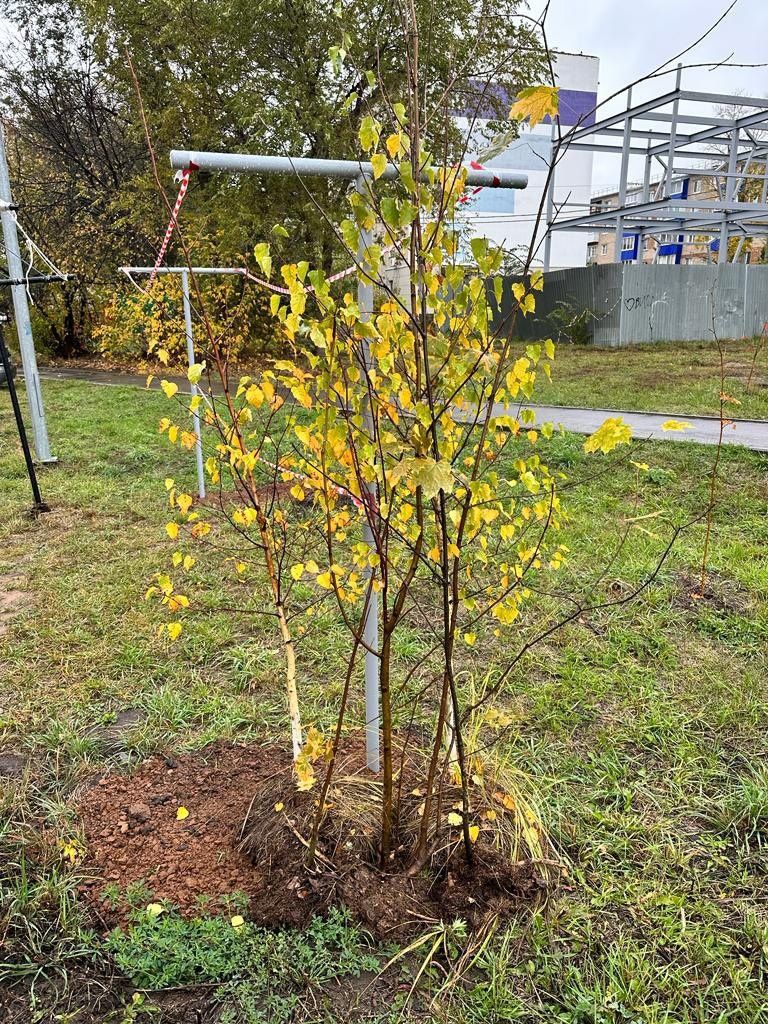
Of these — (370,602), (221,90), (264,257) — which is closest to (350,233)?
(264,257)

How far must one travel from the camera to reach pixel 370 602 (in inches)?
68.9

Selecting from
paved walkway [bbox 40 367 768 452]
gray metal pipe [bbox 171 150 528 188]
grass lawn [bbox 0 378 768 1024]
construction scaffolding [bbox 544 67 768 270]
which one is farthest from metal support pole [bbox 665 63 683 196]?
gray metal pipe [bbox 171 150 528 188]

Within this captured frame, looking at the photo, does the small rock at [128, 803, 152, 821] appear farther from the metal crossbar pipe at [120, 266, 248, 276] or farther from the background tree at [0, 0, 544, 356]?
the background tree at [0, 0, 544, 356]

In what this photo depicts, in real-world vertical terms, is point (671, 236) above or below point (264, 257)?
above

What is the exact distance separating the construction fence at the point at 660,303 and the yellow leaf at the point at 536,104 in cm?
1292

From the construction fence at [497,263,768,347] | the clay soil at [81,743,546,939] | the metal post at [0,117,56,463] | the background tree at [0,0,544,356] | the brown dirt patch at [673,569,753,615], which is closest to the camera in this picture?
the clay soil at [81,743,546,939]

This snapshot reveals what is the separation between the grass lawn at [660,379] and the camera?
8.10 metres

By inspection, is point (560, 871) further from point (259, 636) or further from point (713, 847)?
point (259, 636)

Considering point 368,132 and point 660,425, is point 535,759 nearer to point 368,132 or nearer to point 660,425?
point 368,132

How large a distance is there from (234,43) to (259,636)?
1110cm

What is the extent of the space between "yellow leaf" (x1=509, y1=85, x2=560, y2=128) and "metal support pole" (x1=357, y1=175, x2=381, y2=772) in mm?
343

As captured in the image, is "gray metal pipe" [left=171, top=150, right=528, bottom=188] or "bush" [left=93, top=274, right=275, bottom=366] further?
"bush" [left=93, top=274, right=275, bottom=366]

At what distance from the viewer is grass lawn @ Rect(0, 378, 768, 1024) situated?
5.02ft

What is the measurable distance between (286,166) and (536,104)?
685 mm
